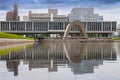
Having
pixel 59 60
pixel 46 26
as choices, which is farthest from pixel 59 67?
pixel 46 26

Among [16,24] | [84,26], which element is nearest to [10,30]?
[16,24]

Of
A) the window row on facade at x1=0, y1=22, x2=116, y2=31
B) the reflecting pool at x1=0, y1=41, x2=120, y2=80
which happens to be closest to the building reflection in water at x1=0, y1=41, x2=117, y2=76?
the reflecting pool at x1=0, y1=41, x2=120, y2=80

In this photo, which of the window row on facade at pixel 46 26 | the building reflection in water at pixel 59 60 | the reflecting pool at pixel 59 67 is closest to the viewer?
the reflecting pool at pixel 59 67

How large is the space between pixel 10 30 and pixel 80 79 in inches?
6471

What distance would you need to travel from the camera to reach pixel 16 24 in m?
173

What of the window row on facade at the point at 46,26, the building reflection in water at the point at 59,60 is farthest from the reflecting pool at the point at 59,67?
the window row on facade at the point at 46,26

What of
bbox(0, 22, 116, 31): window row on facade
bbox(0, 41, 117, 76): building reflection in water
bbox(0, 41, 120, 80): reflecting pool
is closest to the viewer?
bbox(0, 41, 120, 80): reflecting pool

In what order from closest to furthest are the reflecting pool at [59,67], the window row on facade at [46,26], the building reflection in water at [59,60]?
1. the reflecting pool at [59,67]
2. the building reflection in water at [59,60]
3. the window row on facade at [46,26]

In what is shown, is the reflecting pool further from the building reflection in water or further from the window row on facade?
the window row on facade

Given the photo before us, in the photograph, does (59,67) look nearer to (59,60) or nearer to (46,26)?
(59,60)

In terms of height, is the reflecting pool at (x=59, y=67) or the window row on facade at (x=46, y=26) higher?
the window row on facade at (x=46, y=26)

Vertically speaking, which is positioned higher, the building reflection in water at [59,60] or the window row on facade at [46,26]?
the window row on facade at [46,26]

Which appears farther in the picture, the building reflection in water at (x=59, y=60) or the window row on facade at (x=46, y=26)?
the window row on facade at (x=46, y=26)

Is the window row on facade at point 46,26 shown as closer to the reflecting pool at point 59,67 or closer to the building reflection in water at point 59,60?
the building reflection in water at point 59,60
